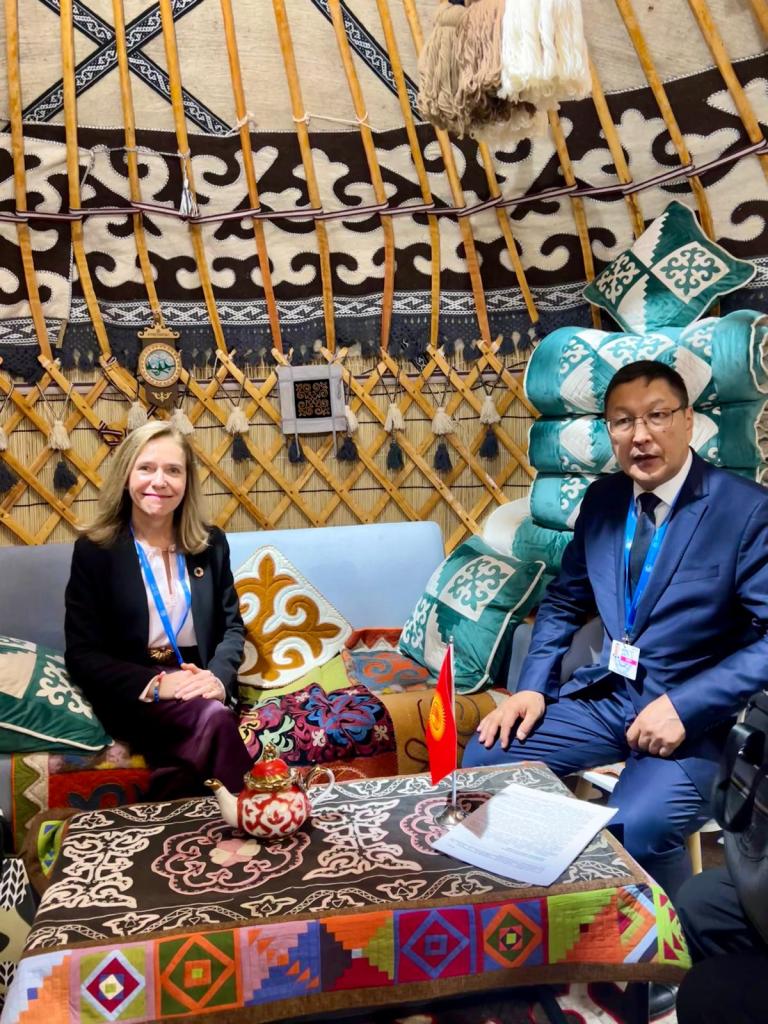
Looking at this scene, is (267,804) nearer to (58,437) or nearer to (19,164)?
(58,437)

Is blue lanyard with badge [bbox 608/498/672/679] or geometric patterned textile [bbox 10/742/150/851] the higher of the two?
blue lanyard with badge [bbox 608/498/672/679]

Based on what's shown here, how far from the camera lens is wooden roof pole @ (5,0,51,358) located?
2602mm

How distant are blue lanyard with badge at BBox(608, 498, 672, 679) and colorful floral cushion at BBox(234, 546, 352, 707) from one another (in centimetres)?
95

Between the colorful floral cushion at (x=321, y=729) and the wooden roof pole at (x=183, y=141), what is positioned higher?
the wooden roof pole at (x=183, y=141)

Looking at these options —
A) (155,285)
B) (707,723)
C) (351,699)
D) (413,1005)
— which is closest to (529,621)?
Result: (351,699)

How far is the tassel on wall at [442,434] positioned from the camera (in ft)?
10.8

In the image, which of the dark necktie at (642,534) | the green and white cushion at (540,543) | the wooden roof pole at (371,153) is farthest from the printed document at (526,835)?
the wooden roof pole at (371,153)

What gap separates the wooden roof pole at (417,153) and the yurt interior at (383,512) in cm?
2

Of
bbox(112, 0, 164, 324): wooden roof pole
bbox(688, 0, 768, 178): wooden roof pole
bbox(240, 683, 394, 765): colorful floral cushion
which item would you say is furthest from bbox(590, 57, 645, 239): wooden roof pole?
bbox(240, 683, 394, 765): colorful floral cushion

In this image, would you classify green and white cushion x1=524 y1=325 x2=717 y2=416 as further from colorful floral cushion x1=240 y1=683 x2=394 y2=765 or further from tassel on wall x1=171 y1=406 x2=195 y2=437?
tassel on wall x1=171 y1=406 x2=195 y2=437

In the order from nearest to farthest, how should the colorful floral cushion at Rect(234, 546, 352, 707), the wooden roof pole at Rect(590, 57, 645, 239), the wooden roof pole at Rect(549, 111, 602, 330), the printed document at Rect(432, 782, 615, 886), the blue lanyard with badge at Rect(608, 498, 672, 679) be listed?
1. the printed document at Rect(432, 782, 615, 886)
2. the blue lanyard with badge at Rect(608, 498, 672, 679)
3. the colorful floral cushion at Rect(234, 546, 352, 707)
4. the wooden roof pole at Rect(590, 57, 645, 239)
5. the wooden roof pole at Rect(549, 111, 602, 330)

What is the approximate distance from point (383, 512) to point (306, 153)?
1.29 m

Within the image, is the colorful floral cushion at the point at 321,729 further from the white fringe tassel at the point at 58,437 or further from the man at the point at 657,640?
the white fringe tassel at the point at 58,437

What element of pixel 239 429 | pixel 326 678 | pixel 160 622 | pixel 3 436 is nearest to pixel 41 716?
pixel 160 622
